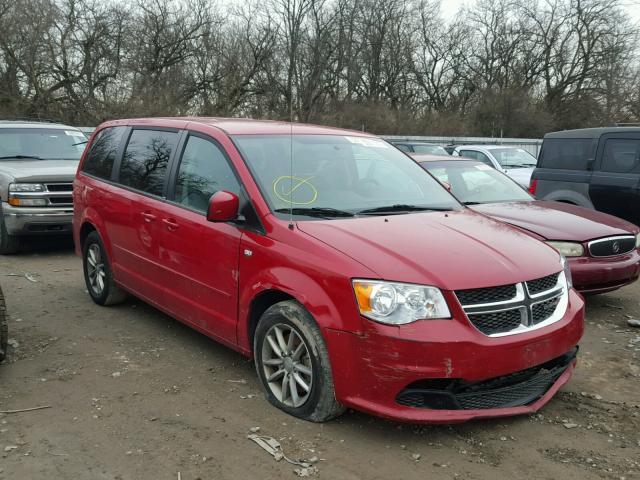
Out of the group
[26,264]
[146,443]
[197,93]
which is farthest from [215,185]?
[197,93]

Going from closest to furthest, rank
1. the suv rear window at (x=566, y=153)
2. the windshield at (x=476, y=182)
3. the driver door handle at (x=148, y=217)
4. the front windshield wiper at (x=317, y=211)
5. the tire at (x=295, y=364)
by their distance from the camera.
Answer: the tire at (x=295, y=364) → the front windshield wiper at (x=317, y=211) → the driver door handle at (x=148, y=217) → the windshield at (x=476, y=182) → the suv rear window at (x=566, y=153)

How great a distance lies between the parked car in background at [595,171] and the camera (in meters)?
8.24

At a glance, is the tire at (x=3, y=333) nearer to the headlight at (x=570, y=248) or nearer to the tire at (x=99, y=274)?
the tire at (x=99, y=274)

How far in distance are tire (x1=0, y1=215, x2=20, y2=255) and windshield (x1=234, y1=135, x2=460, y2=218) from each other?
5.44m

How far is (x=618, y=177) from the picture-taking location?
27.3 feet

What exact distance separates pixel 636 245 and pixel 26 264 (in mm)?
7246

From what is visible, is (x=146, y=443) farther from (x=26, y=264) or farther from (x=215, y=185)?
(x=26, y=264)

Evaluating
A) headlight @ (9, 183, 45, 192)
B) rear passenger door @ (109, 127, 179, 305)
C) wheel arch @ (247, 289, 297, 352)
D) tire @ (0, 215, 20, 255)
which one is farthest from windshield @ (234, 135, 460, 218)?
tire @ (0, 215, 20, 255)

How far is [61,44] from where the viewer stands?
28.2 m

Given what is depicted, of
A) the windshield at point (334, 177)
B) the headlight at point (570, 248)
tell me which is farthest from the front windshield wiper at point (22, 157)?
the headlight at point (570, 248)

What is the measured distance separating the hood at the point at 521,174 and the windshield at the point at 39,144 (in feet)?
29.0

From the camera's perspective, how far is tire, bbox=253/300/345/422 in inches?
133

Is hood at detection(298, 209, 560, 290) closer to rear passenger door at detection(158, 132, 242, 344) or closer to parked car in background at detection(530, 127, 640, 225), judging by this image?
rear passenger door at detection(158, 132, 242, 344)

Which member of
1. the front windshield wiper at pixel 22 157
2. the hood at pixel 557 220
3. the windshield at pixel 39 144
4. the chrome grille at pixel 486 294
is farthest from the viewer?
the windshield at pixel 39 144
